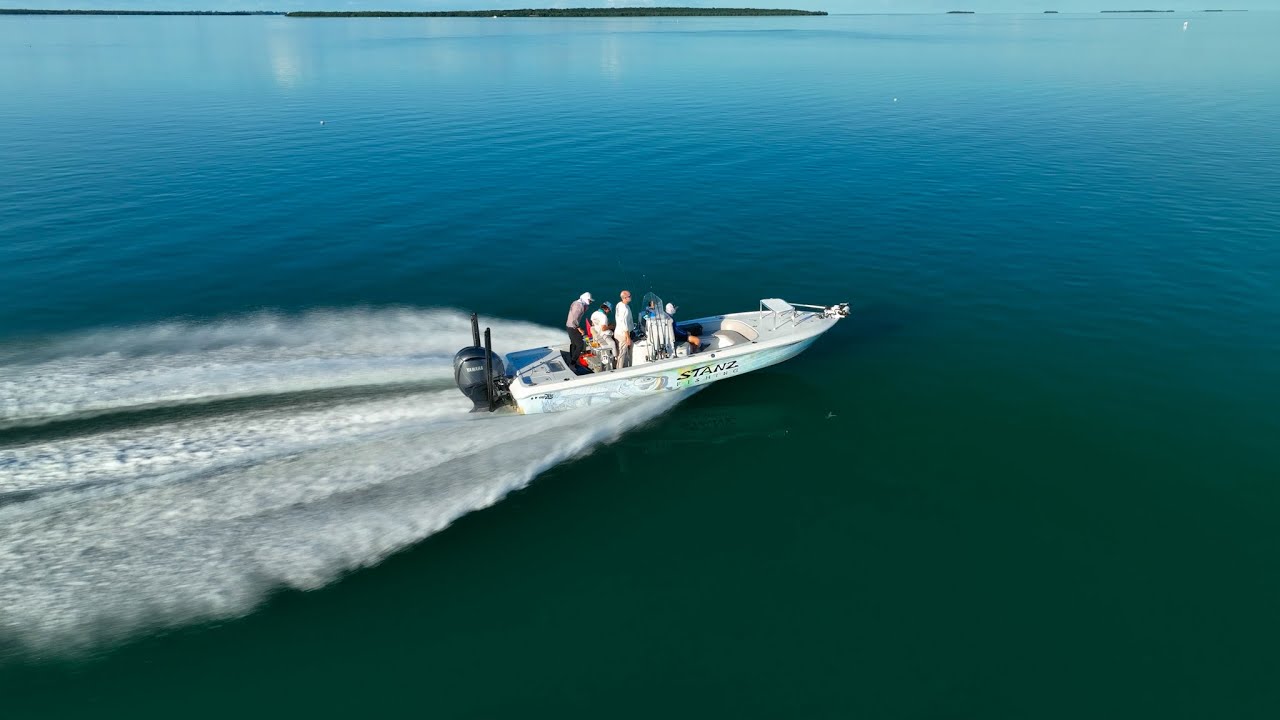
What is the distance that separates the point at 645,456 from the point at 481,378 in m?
3.57

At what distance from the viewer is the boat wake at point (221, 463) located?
991 centimetres

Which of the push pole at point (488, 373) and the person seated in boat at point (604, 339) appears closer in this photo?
the push pole at point (488, 373)

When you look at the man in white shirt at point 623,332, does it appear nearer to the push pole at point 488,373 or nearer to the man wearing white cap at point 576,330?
the man wearing white cap at point 576,330

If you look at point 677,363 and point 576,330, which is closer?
point 677,363

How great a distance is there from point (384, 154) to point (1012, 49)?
92.0 m

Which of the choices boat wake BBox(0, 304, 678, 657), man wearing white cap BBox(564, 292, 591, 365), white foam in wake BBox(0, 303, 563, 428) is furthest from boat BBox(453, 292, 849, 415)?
white foam in wake BBox(0, 303, 563, 428)

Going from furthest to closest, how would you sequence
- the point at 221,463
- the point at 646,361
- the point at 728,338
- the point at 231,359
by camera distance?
the point at 728,338, the point at 231,359, the point at 646,361, the point at 221,463

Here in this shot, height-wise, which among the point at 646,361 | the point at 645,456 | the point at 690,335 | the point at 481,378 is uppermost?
the point at 690,335

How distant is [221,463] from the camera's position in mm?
12227

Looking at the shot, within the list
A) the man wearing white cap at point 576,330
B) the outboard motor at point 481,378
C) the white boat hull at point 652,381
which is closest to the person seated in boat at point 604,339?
the man wearing white cap at point 576,330

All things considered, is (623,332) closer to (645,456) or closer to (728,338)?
(645,456)

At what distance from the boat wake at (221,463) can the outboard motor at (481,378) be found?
0.47 m

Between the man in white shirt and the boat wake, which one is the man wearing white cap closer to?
the man in white shirt

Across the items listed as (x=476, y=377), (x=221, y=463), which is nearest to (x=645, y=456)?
(x=476, y=377)
